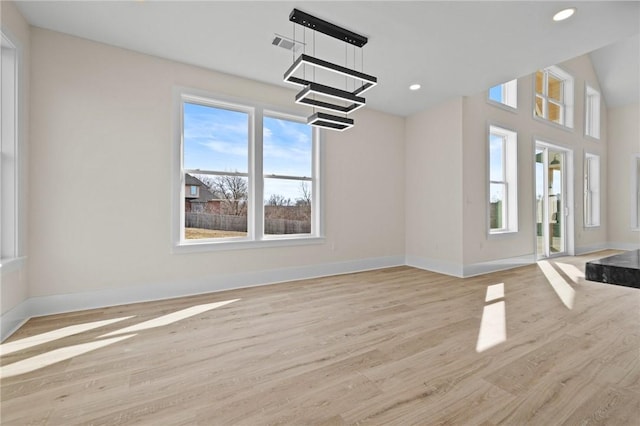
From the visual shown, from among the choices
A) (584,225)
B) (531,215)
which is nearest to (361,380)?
(531,215)

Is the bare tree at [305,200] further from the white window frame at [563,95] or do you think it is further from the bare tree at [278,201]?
the white window frame at [563,95]

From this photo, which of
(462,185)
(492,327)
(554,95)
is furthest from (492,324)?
(554,95)

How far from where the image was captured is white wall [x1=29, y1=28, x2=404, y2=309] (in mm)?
2854

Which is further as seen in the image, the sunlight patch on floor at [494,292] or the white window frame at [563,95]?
the white window frame at [563,95]

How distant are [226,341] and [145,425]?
0.93 m

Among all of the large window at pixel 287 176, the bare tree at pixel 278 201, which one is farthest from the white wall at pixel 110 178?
the bare tree at pixel 278 201

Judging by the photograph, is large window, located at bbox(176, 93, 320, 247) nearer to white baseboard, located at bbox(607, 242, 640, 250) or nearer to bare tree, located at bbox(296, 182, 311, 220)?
bare tree, located at bbox(296, 182, 311, 220)

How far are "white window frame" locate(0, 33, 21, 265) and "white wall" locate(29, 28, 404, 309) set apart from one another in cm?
27

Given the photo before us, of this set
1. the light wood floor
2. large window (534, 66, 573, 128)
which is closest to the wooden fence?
the light wood floor

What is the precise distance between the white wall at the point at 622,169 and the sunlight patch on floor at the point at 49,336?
35.0 ft

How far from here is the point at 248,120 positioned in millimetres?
4055

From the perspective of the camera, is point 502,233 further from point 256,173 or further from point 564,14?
point 256,173

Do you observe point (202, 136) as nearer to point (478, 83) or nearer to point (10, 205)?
point (10, 205)

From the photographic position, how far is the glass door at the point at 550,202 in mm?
6008
